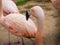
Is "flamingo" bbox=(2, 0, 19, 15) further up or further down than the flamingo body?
further up

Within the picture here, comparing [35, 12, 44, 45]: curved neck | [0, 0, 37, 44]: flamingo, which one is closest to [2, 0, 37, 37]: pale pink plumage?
[0, 0, 37, 44]: flamingo

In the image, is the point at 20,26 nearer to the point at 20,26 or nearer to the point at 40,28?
the point at 20,26

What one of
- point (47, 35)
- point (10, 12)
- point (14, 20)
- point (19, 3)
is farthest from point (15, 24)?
point (19, 3)

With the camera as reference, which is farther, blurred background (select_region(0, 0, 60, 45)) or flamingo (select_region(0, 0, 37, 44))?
blurred background (select_region(0, 0, 60, 45))

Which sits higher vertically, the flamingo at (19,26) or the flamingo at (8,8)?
the flamingo at (8,8)

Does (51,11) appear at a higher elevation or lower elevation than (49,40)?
higher

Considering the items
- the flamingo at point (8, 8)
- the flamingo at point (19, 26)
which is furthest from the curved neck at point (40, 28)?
the flamingo at point (8, 8)

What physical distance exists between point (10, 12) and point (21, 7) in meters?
1.45

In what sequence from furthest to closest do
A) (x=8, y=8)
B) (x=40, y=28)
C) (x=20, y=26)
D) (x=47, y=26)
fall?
1. (x=47, y=26)
2. (x=8, y=8)
3. (x=20, y=26)
4. (x=40, y=28)

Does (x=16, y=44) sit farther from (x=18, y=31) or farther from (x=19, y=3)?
(x=19, y=3)

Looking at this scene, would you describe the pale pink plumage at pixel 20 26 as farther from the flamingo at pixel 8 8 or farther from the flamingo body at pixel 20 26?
the flamingo at pixel 8 8

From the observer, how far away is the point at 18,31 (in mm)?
2795

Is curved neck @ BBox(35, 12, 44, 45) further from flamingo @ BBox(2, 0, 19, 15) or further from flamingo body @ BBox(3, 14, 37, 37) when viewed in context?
flamingo @ BBox(2, 0, 19, 15)

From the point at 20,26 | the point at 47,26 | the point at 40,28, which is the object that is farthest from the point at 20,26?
the point at 47,26
